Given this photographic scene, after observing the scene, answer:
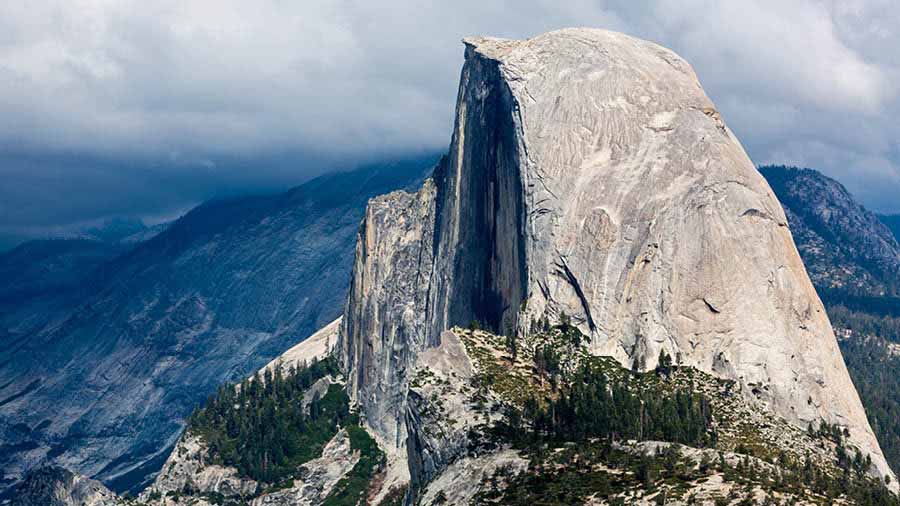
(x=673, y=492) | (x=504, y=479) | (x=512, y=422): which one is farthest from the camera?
(x=512, y=422)

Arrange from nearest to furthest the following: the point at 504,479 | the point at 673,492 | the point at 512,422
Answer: the point at 673,492 → the point at 504,479 → the point at 512,422

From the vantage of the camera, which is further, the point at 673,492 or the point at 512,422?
the point at 512,422

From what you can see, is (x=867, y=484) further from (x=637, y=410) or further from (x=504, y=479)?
(x=504, y=479)

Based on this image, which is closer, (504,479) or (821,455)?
(504,479)

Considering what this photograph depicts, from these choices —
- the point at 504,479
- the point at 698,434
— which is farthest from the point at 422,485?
the point at 698,434

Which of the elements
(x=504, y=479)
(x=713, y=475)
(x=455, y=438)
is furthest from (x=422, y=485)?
(x=713, y=475)

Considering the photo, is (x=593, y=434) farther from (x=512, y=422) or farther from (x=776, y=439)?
(x=776, y=439)

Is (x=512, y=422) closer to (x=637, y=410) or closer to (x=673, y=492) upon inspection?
(x=637, y=410)

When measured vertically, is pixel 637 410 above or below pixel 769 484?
above

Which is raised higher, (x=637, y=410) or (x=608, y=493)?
(x=637, y=410)
